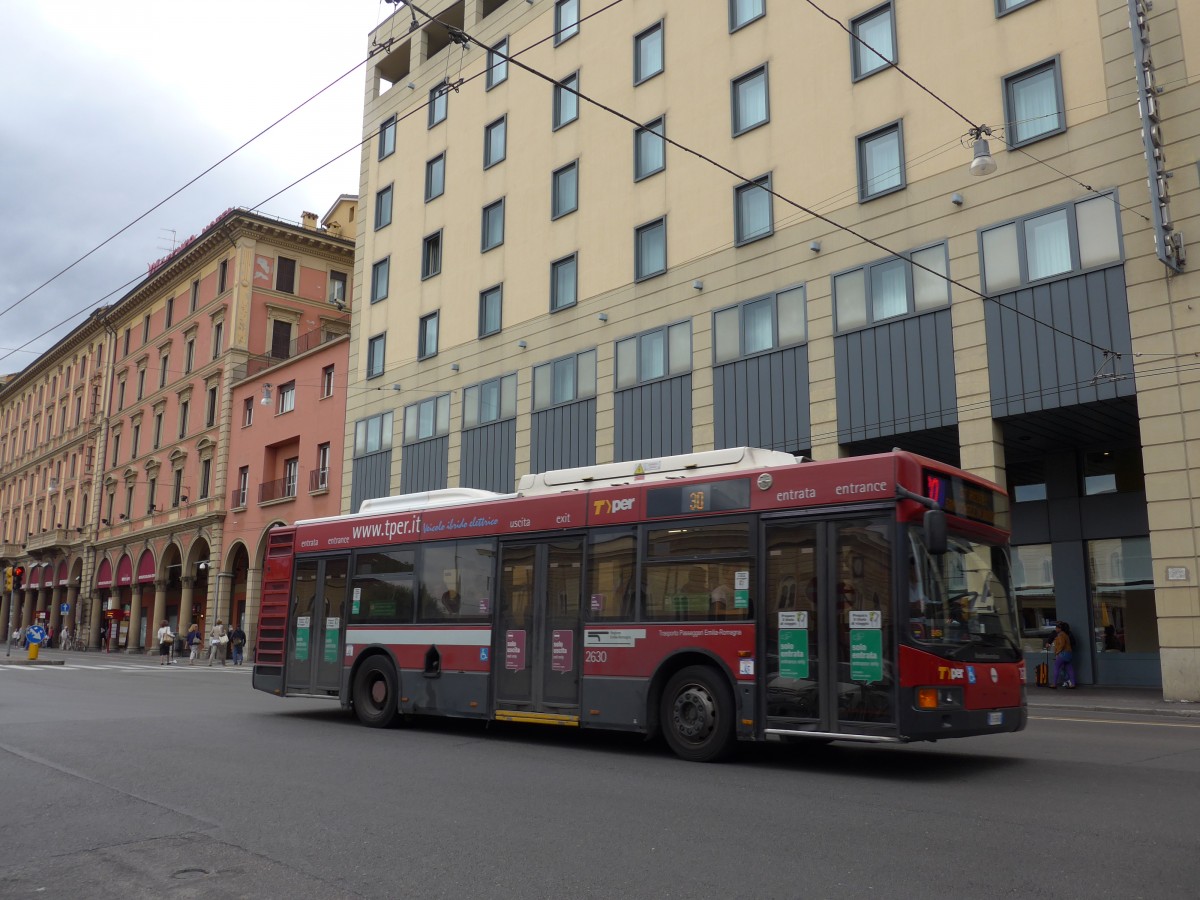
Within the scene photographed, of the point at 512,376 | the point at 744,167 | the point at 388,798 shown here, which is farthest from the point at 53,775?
the point at 512,376

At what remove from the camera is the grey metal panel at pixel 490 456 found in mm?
31734

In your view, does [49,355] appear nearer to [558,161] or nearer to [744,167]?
[558,161]

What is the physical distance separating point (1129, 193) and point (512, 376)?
59.6ft

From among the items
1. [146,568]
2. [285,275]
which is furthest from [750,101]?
[146,568]

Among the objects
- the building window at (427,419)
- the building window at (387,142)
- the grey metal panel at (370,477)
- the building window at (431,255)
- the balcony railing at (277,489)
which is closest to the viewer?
the building window at (427,419)

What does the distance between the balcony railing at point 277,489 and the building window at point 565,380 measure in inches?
651

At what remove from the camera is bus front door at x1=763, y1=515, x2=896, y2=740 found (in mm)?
9047

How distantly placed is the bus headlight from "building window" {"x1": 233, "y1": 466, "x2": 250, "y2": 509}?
138 feet

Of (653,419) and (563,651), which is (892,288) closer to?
(653,419)

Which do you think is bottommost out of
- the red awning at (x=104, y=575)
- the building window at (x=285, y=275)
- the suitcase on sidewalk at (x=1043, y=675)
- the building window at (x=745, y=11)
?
the suitcase on sidewalk at (x=1043, y=675)

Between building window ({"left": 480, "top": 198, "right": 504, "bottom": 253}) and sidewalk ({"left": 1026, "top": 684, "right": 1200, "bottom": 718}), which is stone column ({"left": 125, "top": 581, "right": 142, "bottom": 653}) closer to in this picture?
building window ({"left": 480, "top": 198, "right": 504, "bottom": 253})

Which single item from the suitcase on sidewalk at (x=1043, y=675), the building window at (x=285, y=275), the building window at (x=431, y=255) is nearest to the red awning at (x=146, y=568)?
the building window at (x=285, y=275)

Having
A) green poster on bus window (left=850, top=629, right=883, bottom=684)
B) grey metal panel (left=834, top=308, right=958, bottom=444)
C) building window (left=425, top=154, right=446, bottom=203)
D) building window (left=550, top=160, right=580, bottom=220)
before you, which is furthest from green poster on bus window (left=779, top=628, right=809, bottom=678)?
building window (left=425, top=154, right=446, bottom=203)

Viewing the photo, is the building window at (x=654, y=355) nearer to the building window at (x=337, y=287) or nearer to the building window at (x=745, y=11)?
the building window at (x=745, y=11)
